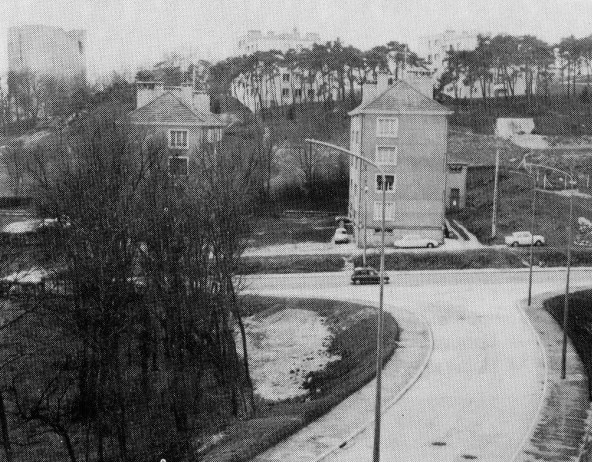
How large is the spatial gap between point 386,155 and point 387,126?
1.94 m

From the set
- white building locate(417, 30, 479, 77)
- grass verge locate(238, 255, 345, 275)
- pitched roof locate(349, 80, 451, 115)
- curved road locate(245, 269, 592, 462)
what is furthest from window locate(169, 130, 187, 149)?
white building locate(417, 30, 479, 77)

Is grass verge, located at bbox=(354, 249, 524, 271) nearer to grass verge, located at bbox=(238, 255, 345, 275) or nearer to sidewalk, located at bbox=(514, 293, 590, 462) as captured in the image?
grass verge, located at bbox=(238, 255, 345, 275)

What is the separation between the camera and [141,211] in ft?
92.1

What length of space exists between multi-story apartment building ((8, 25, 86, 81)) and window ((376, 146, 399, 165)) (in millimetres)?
42536

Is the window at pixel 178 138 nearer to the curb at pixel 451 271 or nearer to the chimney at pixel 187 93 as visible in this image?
the chimney at pixel 187 93

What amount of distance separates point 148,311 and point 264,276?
18.8m

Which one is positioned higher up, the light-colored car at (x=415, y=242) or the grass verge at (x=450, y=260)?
the light-colored car at (x=415, y=242)

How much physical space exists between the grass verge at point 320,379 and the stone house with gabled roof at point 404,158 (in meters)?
13.2

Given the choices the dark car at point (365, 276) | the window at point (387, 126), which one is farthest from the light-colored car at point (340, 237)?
the dark car at point (365, 276)

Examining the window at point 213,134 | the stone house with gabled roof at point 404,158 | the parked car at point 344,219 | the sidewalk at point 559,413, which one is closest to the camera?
the sidewalk at point 559,413

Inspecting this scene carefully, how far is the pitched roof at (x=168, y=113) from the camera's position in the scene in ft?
181

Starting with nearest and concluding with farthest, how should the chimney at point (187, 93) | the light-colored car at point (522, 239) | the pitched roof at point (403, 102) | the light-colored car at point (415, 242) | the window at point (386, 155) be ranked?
the light-colored car at point (522, 239) → the light-colored car at point (415, 242) → the pitched roof at point (403, 102) → the window at point (386, 155) → the chimney at point (187, 93)

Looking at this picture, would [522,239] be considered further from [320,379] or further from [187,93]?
[187,93]

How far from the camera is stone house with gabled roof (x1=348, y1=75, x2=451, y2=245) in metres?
51.8
